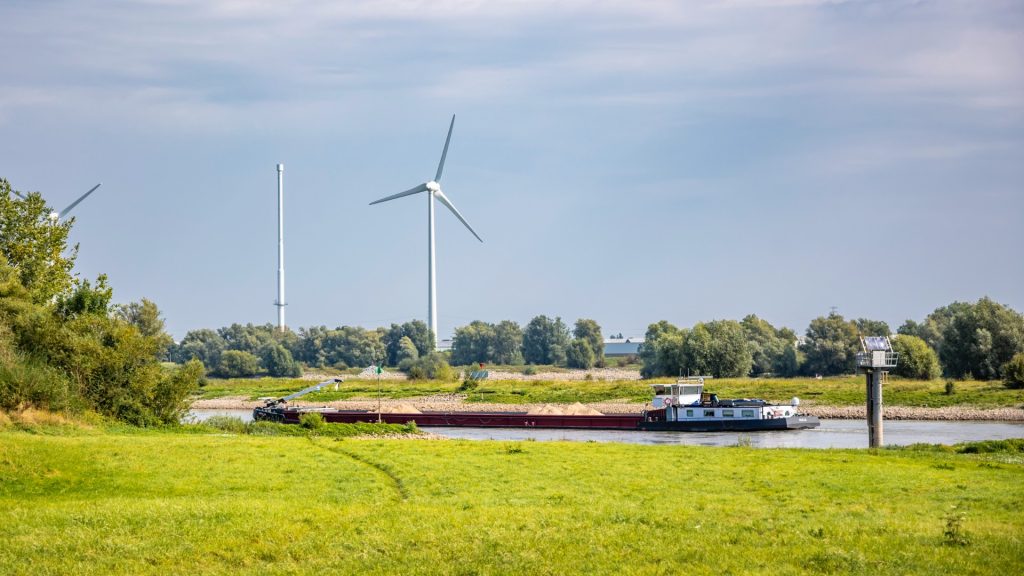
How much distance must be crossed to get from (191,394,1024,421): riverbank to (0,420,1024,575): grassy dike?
37.1 meters

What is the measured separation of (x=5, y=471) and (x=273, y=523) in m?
9.19

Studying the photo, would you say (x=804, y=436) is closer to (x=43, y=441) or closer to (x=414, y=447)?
(x=414, y=447)

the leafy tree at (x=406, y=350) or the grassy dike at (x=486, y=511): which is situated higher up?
the leafy tree at (x=406, y=350)

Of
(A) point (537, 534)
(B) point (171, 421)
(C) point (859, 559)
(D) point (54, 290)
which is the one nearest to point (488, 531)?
(A) point (537, 534)

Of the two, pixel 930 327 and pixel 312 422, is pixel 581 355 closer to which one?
pixel 930 327

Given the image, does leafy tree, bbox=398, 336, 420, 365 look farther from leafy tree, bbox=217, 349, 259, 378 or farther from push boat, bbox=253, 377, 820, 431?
push boat, bbox=253, 377, 820, 431

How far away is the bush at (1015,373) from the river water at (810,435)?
14872 millimetres

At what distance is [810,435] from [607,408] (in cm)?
2764

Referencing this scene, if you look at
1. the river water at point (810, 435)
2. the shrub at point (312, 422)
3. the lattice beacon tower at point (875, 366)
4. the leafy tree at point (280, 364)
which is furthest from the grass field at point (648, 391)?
the shrub at point (312, 422)

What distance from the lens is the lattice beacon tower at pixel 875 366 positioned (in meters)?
42.6

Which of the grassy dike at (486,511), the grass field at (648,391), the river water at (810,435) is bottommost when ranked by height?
the river water at (810,435)

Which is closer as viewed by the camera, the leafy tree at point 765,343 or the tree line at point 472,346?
the leafy tree at point 765,343

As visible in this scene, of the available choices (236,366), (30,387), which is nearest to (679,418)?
(30,387)

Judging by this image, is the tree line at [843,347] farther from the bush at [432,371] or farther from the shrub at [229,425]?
the shrub at [229,425]
